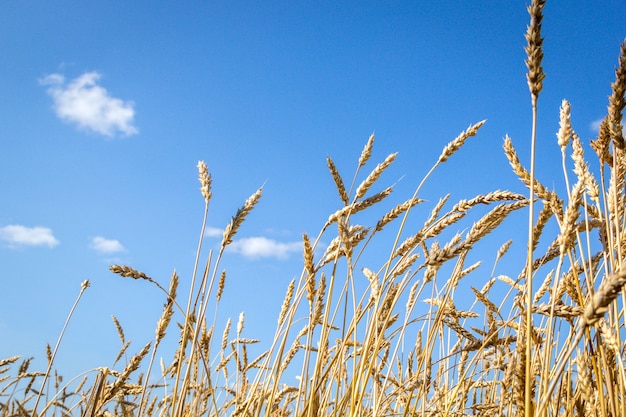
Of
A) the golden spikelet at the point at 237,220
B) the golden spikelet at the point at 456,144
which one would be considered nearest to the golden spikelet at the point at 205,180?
the golden spikelet at the point at 237,220

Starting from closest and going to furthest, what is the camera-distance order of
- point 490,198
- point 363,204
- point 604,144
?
point 604,144 < point 490,198 < point 363,204

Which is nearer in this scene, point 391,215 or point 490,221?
point 490,221

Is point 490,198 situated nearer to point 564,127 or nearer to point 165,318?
point 564,127

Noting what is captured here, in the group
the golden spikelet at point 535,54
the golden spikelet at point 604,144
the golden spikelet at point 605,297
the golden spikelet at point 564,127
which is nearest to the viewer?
the golden spikelet at point 605,297

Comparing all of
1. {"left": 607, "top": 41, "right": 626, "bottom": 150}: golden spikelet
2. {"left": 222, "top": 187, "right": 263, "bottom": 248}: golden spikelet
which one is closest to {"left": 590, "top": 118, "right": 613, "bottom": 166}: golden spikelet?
{"left": 607, "top": 41, "right": 626, "bottom": 150}: golden spikelet

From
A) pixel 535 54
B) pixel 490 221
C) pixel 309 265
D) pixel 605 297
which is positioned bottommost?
pixel 605 297

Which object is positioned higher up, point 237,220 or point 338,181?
point 338,181

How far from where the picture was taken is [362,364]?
5.79 ft

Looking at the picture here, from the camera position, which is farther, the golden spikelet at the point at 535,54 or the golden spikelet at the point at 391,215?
the golden spikelet at the point at 391,215

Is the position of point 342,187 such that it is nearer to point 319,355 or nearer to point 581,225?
point 319,355

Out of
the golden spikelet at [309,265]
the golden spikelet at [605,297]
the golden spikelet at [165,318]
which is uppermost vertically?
the golden spikelet at [309,265]

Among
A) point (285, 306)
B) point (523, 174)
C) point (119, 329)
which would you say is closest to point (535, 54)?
point (523, 174)

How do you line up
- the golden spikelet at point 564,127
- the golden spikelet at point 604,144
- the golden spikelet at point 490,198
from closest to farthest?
the golden spikelet at point 564,127
the golden spikelet at point 604,144
the golden spikelet at point 490,198

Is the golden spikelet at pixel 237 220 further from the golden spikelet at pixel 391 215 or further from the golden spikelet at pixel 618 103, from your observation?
the golden spikelet at pixel 618 103
